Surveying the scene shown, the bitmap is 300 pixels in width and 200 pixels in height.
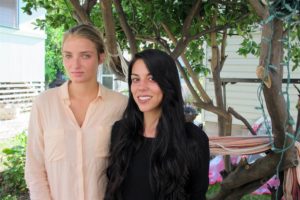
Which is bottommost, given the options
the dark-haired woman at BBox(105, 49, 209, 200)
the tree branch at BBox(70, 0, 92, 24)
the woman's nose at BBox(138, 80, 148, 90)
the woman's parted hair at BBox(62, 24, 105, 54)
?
the dark-haired woman at BBox(105, 49, 209, 200)

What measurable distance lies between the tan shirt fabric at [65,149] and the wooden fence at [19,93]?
10.2 meters

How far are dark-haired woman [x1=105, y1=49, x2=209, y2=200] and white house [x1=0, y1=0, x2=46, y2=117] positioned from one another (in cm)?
1022

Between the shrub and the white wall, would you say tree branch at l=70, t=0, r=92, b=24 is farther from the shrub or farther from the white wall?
the white wall

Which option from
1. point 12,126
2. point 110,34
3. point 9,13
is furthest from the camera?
point 9,13

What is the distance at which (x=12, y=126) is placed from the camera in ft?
31.5

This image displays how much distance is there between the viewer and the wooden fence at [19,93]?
459 inches

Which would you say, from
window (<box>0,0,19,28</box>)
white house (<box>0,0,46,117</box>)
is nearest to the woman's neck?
white house (<box>0,0,46,117</box>)

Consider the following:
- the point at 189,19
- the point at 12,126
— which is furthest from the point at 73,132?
the point at 12,126

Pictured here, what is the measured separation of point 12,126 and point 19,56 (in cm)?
359

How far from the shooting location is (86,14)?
2.82m

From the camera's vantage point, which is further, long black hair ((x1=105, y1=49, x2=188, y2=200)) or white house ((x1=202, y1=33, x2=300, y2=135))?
white house ((x1=202, y1=33, x2=300, y2=135))

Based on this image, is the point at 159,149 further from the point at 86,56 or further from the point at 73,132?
the point at 86,56

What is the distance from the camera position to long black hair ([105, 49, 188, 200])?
1.70 meters

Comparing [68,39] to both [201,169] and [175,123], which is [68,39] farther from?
[201,169]
